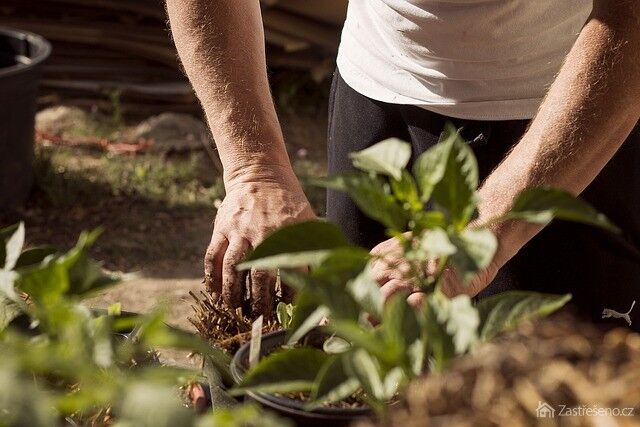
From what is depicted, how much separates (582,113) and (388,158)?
68 cm

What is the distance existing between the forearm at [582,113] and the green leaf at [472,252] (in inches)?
26.3

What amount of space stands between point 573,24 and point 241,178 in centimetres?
65

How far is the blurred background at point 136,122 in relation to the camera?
4.16 meters

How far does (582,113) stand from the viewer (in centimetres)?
146

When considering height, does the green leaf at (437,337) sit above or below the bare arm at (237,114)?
above

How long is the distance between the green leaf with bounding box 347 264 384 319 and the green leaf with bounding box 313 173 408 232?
7 cm

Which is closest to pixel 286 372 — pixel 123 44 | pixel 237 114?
pixel 237 114

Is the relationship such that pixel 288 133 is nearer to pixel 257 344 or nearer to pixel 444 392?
pixel 257 344

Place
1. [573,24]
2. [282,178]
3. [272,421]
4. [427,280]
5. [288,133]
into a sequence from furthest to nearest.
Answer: [288,133] < [573,24] < [282,178] < [427,280] < [272,421]

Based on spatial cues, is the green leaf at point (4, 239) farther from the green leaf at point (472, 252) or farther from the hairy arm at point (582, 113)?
the hairy arm at point (582, 113)

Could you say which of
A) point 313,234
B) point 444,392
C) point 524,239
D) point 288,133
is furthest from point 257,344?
point 288,133

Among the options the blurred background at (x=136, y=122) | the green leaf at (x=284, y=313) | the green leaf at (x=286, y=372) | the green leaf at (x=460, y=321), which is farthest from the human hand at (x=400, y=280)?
the blurred background at (x=136, y=122)

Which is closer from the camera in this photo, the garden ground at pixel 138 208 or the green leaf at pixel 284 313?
the green leaf at pixel 284 313

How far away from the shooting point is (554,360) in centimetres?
68
